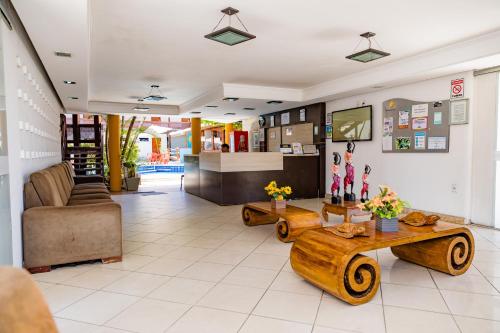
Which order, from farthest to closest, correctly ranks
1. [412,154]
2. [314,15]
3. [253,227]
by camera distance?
1. [412,154]
2. [253,227]
3. [314,15]

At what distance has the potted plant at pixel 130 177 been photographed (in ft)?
34.1

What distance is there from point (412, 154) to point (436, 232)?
11.3 ft

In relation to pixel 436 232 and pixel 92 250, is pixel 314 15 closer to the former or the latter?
pixel 436 232

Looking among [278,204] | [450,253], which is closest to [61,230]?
[278,204]

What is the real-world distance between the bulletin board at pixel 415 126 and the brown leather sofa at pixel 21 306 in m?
6.13

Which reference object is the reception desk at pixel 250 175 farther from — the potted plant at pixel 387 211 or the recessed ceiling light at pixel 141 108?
the potted plant at pixel 387 211

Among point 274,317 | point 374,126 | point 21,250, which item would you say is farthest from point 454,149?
point 21,250

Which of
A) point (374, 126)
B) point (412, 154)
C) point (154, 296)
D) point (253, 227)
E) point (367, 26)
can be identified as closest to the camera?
point (154, 296)

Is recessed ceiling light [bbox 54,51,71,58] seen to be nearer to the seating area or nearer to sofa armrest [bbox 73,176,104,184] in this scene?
the seating area

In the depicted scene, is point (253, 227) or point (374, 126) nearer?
point (253, 227)

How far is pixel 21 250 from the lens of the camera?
132 inches

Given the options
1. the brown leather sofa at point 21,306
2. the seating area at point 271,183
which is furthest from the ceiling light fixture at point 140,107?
the brown leather sofa at point 21,306

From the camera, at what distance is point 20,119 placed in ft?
11.7

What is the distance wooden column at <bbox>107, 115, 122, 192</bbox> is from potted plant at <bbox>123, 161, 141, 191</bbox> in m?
0.23
